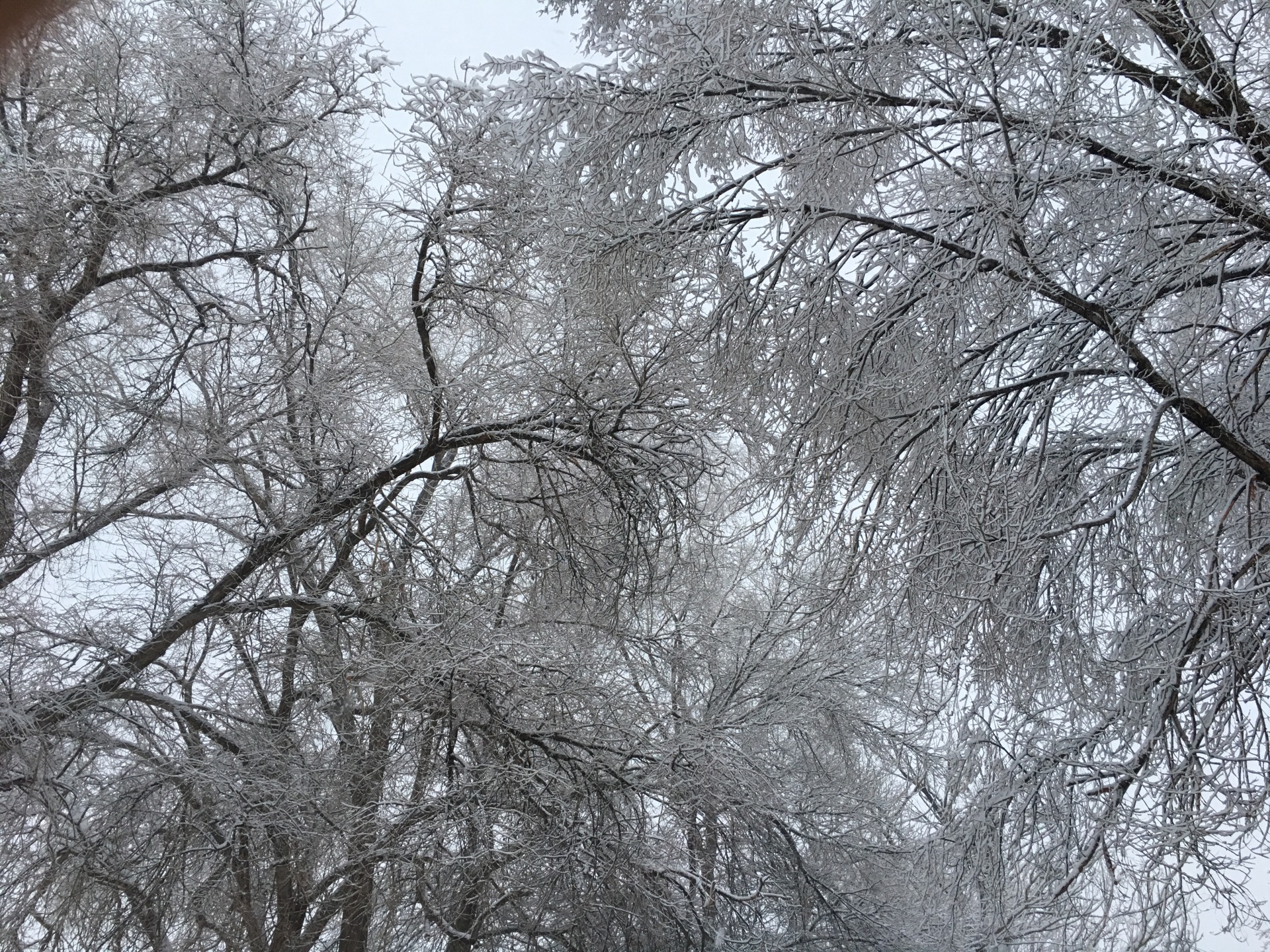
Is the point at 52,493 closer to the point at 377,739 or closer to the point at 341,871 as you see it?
the point at 377,739

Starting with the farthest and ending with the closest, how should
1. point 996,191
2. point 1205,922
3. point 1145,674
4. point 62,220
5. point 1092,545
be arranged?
point 1205,922
point 62,220
point 1092,545
point 1145,674
point 996,191

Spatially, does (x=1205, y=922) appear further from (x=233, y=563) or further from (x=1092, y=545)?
(x=233, y=563)

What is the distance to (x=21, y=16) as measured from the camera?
0.88 ft

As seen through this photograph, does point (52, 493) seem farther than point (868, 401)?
Yes

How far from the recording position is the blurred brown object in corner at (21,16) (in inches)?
10.0

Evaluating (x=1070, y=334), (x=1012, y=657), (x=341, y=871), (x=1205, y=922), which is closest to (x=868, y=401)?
(x=1070, y=334)

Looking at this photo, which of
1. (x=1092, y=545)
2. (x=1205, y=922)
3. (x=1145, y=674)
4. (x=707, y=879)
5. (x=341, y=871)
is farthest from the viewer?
(x=1205, y=922)

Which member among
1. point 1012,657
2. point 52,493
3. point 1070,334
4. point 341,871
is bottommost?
point 1012,657

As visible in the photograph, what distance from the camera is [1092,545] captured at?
15.7 feet

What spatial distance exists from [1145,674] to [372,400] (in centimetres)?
495

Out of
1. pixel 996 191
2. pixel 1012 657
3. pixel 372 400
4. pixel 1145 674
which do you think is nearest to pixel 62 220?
pixel 372 400

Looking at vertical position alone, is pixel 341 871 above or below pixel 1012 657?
above

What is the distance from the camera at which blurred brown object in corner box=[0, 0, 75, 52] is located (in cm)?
25

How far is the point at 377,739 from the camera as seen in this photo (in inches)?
276
